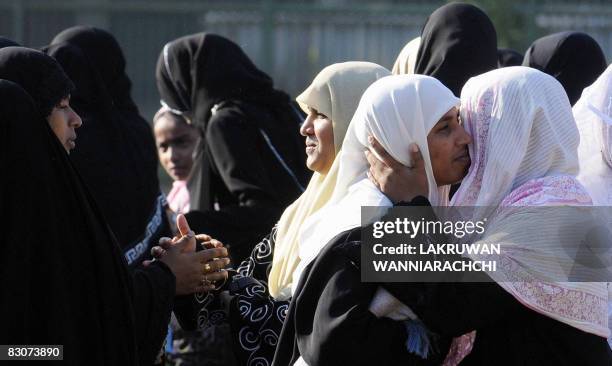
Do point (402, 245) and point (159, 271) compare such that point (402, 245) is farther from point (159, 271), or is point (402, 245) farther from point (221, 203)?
point (221, 203)

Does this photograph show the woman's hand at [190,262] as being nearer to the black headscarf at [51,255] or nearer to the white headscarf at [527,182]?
the black headscarf at [51,255]

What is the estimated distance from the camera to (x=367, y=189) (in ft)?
9.24

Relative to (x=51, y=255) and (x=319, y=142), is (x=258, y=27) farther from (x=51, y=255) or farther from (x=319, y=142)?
(x=51, y=255)

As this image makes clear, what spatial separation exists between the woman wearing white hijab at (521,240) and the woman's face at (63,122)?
85 centimetres

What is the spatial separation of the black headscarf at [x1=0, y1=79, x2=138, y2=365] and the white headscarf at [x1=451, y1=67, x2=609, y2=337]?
0.88 metres

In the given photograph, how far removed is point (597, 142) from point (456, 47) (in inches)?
33.8

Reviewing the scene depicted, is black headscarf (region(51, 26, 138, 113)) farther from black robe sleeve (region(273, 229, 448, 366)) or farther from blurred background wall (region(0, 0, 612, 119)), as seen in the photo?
blurred background wall (region(0, 0, 612, 119))

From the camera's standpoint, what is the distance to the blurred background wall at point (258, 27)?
9688 mm

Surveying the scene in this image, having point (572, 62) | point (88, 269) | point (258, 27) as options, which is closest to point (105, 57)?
point (572, 62)

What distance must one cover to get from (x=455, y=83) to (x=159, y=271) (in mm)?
1513

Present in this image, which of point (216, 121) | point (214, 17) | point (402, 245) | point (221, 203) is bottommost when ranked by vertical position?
point (214, 17)

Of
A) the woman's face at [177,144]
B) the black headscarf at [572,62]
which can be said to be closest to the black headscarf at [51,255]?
the black headscarf at [572,62]

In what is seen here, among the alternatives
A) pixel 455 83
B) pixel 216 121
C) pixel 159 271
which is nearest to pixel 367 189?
pixel 159 271

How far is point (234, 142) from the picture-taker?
4.71 meters
